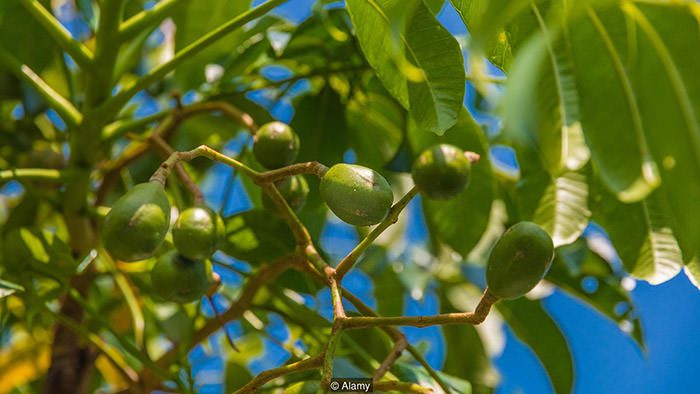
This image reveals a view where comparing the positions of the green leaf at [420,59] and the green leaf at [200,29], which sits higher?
the green leaf at [420,59]

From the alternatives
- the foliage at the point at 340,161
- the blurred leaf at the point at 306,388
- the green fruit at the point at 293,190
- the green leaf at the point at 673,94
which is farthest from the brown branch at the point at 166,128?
the green leaf at the point at 673,94

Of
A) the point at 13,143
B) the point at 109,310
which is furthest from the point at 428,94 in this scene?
the point at 109,310

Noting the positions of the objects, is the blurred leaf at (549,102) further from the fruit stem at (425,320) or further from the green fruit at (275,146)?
the green fruit at (275,146)

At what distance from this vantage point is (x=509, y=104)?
0.48 m

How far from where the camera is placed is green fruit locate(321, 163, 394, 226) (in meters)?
0.69

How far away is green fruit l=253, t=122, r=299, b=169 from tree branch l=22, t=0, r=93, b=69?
24cm

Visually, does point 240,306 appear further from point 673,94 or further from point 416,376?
point 673,94

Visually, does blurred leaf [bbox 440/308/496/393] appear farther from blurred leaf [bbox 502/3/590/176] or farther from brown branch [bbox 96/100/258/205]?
blurred leaf [bbox 502/3/590/176]

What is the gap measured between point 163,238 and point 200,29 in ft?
1.24

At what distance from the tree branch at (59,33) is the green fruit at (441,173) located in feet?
1.38

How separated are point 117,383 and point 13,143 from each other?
1.55 feet

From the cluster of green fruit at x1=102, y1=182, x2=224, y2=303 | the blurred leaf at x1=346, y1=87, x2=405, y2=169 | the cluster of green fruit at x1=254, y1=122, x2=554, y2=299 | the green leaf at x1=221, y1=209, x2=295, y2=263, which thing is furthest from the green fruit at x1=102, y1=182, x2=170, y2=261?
the blurred leaf at x1=346, y1=87, x2=405, y2=169

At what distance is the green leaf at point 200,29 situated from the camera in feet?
3.36

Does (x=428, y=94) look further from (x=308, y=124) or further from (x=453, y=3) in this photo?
(x=308, y=124)
